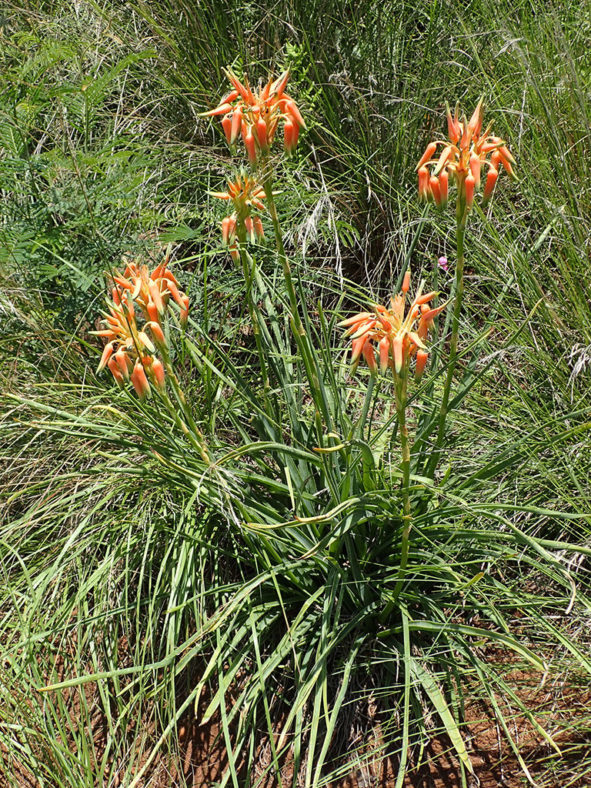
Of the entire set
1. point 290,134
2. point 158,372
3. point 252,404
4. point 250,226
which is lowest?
point 252,404

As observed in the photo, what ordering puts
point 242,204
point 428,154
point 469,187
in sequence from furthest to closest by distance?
point 242,204
point 428,154
point 469,187

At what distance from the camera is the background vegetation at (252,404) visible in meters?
2.50

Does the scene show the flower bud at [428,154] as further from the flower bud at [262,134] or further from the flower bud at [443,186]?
the flower bud at [262,134]

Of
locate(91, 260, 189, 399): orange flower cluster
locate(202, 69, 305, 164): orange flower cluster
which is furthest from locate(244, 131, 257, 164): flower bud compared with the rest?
locate(91, 260, 189, 399): orange flower cluster

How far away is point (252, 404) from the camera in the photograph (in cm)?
269

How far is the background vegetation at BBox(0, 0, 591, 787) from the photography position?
2502 mm

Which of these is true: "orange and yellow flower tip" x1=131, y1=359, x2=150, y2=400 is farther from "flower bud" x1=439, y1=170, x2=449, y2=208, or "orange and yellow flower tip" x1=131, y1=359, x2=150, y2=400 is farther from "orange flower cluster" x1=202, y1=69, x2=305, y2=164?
"flower bud" x1=439, y1=170, x2=449, y2=208

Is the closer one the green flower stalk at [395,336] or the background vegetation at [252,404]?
the green flower stalk at [395,336]

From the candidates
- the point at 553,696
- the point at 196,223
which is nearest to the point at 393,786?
the point at 553,696

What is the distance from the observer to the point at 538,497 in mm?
2574

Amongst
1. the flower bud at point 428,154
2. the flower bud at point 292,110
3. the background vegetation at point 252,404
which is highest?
the flower bud at point 292,110

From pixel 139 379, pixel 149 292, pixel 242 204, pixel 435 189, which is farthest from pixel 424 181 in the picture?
pixel 139 379

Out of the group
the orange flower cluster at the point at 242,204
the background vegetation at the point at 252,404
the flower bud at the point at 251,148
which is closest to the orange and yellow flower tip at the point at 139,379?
the background vegetation at the point at 252,404

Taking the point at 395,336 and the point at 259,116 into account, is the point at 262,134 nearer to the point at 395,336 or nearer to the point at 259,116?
the point at 259,116
